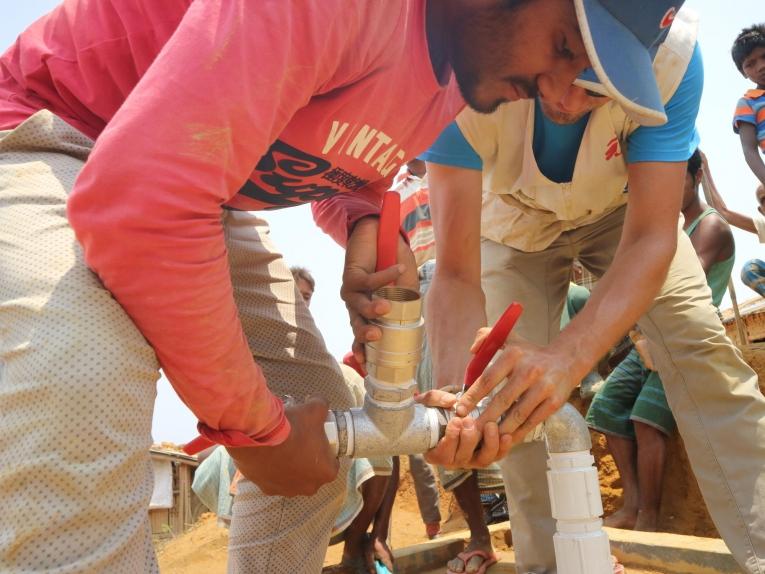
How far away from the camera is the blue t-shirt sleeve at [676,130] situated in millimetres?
2209

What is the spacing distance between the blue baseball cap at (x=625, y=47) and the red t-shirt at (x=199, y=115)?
1.09ft

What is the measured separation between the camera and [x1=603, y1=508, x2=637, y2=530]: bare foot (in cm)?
384

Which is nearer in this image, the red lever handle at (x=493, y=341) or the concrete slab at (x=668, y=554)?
the red lever handle at (x=493, y=341)

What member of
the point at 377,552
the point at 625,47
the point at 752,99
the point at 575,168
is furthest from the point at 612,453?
the point at 625,47

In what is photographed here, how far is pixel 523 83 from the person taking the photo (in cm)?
162

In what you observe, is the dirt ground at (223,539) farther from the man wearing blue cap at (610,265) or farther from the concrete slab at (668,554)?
the man wearing blue cap at (610,265)

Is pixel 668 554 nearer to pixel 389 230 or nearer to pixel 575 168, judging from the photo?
pixel 575 168

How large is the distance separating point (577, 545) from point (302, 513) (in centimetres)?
73

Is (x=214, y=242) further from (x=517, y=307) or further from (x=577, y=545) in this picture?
(x=577, y=545)

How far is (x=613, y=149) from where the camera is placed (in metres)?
2.38

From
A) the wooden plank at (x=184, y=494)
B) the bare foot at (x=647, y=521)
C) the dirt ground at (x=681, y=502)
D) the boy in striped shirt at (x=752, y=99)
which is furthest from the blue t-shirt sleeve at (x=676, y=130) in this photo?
the wooden plank at (x=184, y=494)

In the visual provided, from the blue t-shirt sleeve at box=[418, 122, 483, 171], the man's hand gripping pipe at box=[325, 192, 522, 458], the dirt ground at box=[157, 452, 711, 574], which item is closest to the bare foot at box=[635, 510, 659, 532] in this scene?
the dirt ground at box=[157, 452, 711, 574]

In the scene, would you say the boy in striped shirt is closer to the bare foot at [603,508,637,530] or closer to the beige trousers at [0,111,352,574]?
the bare foot at [603,508,637,530]

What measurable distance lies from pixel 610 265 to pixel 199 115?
1827 millimetres
